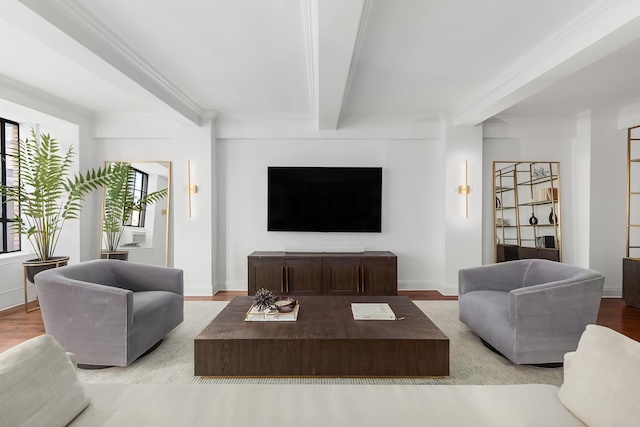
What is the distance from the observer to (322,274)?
426 cm

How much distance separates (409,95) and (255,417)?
3.70m

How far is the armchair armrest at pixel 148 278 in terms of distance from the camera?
10.1 ft

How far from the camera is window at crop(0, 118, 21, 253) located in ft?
13.7

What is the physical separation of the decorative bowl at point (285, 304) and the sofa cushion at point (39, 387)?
4.91 feet

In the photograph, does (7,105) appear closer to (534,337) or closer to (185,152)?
(185,152)

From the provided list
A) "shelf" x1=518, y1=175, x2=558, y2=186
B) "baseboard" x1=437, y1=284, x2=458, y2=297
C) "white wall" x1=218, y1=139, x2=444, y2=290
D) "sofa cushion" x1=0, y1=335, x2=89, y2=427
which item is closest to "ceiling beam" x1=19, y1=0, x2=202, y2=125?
"white wall" x1=218, y1=139, x2=444, y2=290

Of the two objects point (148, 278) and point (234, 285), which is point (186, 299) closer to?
point (234, 285)

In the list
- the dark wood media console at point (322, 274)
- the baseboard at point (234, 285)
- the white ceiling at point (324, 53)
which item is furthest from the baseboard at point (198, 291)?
the white ceiling at point (324, 53)

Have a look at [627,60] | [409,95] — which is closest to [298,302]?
[409,95]

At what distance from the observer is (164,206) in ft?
15.3

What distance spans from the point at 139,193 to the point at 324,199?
8.70ft

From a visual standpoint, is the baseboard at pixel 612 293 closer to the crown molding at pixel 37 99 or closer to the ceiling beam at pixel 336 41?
the ceiling beam at pixel 336 41

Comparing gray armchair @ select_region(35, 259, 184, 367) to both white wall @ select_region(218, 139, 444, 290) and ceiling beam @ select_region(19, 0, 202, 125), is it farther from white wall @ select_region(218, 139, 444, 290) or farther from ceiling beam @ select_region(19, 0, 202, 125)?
white wall @ select_region(218, 139, 444, 290)

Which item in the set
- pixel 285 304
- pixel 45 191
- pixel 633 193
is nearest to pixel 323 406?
pixel 285 304
